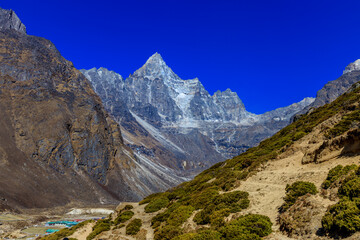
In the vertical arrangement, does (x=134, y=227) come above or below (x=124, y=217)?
below

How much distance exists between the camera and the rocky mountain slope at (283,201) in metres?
12.6

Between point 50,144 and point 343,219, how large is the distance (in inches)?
6351

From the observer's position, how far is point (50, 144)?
150875mm

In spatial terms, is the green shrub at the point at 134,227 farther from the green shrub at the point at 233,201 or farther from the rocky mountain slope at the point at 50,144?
the rocky mountain slope at the point at 50,144

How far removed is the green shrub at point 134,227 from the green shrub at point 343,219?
60.4ft

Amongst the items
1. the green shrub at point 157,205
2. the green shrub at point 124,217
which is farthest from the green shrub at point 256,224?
the green shrub at point 124,217

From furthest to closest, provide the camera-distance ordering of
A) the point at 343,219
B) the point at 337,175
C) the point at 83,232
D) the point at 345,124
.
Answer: the point at 83,232
the point at 345,124
the point at 337,175
the point at 343,219

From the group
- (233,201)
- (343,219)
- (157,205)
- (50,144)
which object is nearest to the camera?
(343,219)

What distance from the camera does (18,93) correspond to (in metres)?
166

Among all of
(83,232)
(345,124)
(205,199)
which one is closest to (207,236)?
(205,199)

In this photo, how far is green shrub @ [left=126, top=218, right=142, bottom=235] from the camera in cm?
2561

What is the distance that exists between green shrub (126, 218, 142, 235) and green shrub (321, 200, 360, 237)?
1842 centimetres

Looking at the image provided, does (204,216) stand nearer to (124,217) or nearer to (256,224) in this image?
Answer: (256,224)

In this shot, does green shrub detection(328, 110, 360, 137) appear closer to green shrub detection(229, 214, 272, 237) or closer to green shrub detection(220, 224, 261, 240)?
green shrub detection(229, 214, 272, 237)
